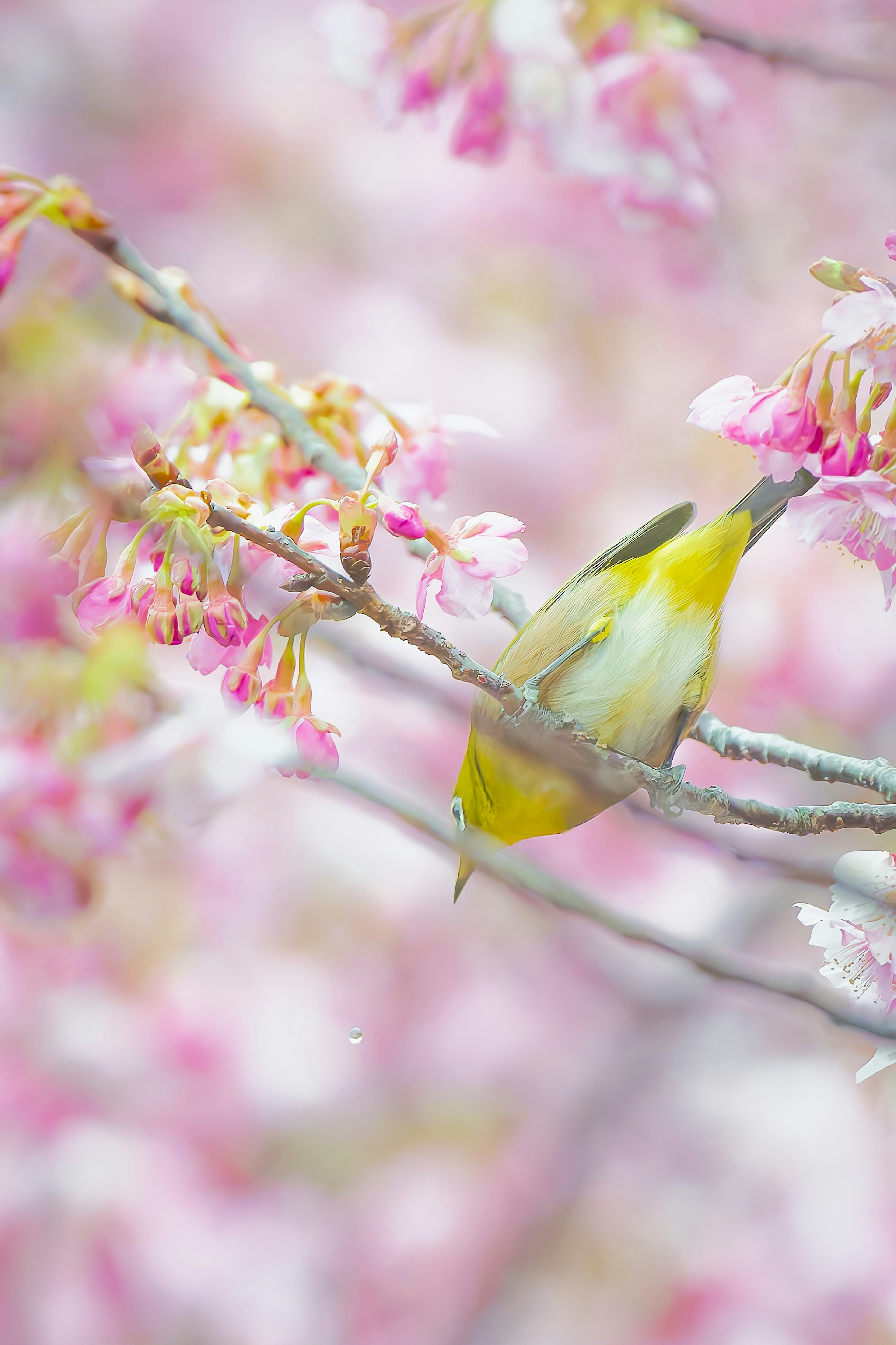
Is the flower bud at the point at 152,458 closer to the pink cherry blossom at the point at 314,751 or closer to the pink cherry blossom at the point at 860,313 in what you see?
the pink cherry blossom at the point at 314,751

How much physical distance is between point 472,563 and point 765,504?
37cm

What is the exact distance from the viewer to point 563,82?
1.06m

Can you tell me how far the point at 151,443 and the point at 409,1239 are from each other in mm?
2333

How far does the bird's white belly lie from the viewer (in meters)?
0.81

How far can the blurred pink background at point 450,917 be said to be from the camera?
203 centimetres

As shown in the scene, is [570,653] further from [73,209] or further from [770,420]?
[73,209]

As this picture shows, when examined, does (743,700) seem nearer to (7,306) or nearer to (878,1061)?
(878,1061)

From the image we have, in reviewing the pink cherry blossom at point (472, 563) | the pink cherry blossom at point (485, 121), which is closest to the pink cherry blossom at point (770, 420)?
the pink cherry blossom at point (472, 563)

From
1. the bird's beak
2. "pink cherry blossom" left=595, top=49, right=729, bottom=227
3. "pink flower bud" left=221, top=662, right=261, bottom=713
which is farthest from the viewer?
"pink cherry blossom" left=595, top=49, right=729, bottom=227

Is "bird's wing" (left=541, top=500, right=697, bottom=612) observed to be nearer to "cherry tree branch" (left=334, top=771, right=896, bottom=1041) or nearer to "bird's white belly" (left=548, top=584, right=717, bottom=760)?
"bird's white belly" (left=548, top=584, right=717, bottom=760)

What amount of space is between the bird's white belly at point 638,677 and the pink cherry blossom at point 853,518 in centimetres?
25

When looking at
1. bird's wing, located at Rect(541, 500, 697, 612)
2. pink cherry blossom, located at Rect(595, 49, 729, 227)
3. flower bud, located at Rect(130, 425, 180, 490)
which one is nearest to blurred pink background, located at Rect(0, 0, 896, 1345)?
pink cherry blossom, located at Rect(595, 49, 729, 227)

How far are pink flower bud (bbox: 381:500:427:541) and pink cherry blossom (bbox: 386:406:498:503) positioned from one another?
0.91 feet

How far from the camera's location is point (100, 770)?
97 centimetres
